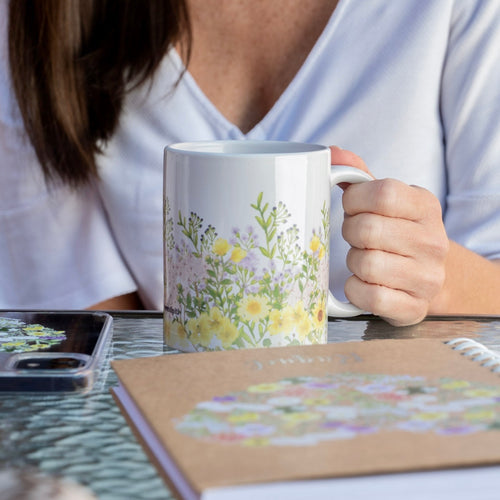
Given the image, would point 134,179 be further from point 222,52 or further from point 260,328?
point 260,328

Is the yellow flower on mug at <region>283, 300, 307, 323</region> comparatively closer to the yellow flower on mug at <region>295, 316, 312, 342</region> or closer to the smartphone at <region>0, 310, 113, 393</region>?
the yellow flower on mug at <region>295, 316, 312, 342</region>

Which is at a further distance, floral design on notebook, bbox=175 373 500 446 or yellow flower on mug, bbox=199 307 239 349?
yellow flower on mug, bbox=199 307 239 349

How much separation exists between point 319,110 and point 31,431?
75cm

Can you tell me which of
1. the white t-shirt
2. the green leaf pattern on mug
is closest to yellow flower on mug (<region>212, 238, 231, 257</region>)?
the green leaf pattern on mug

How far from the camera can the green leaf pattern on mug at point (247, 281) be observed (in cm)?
57

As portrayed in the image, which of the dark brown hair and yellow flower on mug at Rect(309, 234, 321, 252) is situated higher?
the dark brown hair

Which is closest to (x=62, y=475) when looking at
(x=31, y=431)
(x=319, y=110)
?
(x=31, y=431)

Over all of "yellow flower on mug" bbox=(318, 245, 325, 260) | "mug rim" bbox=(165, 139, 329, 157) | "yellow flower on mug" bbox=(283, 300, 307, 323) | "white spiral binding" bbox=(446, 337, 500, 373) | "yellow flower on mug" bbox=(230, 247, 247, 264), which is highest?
"mug rim" bbox=(165, 139, 329, 157)

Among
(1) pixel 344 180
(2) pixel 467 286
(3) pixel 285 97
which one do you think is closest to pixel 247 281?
(1) pixel 344 180

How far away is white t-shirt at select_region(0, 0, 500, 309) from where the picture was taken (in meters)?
1.05

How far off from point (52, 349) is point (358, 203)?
26 cm

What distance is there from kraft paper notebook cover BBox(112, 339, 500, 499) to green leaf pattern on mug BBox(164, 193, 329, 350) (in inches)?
1.9

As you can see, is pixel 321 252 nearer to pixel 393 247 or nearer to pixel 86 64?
pixel 393 247

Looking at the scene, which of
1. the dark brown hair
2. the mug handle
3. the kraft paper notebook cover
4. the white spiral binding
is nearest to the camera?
the kraft paper notebook cover
